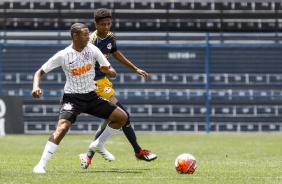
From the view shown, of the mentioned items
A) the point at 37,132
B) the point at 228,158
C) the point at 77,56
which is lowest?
the point at 37,132

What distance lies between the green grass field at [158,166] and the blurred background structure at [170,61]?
6278mm

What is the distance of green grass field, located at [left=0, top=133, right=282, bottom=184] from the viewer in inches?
386

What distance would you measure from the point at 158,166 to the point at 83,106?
1.83m

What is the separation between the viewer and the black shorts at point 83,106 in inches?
426

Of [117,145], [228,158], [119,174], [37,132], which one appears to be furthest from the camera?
[37,132]

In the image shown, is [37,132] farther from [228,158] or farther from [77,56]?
[77,56]

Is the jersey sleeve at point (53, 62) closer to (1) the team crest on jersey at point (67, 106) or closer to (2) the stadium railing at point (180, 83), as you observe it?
(1) the team crest on jersey at point (67, 106)

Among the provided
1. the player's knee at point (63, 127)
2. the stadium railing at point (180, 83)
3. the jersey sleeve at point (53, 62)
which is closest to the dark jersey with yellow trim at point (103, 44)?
the jersey sleeve at point (53, 62)

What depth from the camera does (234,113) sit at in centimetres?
2645

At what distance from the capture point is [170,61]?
26.5m

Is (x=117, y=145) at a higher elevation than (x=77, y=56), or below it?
below

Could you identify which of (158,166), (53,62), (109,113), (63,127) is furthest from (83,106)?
(158,166)

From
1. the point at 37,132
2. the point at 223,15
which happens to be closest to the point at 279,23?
the point at 223,15

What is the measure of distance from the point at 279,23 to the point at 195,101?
3.64m
